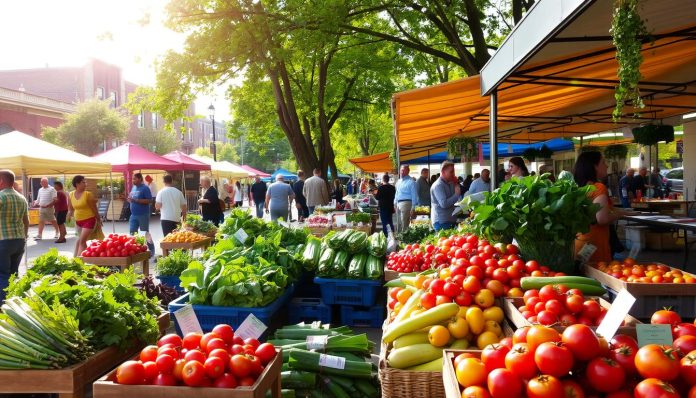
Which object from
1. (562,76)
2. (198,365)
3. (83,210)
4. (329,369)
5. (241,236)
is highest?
(562,76)

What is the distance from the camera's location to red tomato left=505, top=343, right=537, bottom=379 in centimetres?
196

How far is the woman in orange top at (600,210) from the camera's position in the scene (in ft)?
16.3

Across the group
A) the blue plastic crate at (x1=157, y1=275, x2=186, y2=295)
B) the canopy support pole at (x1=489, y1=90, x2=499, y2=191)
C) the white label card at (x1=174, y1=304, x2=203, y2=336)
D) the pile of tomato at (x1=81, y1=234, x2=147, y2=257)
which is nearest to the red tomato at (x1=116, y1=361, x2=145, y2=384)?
the white label card at (x1=174, y1=304, x2=203, y2=336)

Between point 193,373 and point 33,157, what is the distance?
30.9ft

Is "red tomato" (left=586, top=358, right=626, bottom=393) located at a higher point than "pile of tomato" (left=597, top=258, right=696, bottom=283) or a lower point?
higher

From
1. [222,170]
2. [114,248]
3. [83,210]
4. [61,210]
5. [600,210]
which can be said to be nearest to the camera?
[600,210]

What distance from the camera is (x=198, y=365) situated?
2660mm

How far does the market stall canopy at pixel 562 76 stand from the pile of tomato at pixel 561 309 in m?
1.61

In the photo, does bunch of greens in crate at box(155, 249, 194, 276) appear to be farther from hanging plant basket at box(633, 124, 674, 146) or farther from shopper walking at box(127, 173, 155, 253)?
hanging plant basket at box(633, 124, 674, 146)

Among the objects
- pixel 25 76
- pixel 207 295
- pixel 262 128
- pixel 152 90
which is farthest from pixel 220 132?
pixel 207 295

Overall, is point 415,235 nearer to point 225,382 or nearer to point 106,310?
point 106,310

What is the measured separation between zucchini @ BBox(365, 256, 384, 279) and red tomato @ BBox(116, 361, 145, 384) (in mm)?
3330

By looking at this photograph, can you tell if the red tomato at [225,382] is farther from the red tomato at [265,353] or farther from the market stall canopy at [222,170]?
the market stall canopy at [222,170]

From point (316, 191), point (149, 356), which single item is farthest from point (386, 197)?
point (149, 356)
